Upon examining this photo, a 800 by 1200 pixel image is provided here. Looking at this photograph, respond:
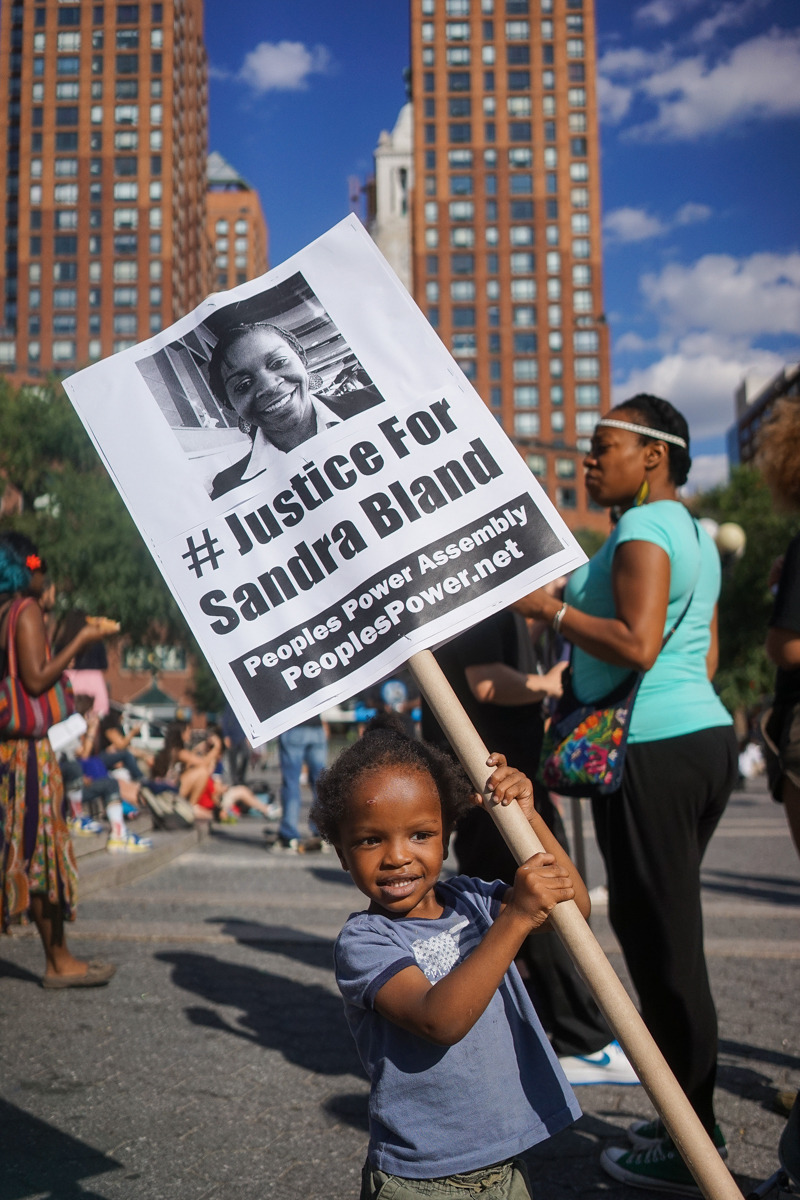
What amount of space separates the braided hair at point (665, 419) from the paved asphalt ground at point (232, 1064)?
185 centimetres

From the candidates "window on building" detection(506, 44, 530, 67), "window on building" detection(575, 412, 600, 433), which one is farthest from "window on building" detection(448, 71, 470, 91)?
"window on building" detection(575, 412, 600, 433)

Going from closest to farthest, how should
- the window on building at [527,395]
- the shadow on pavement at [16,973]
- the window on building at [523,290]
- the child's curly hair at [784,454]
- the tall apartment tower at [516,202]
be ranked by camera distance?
the child's curly hair at [784,454] → the shadow on pavement at [16,973] → the window on building at [527,395] → the tall apartment tower at [516,202] → the window on building at [523,290]

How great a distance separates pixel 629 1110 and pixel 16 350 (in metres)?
101

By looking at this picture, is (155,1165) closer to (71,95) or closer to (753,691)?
(753,691)

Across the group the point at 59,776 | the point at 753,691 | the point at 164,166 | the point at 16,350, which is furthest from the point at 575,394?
the point at 59,776

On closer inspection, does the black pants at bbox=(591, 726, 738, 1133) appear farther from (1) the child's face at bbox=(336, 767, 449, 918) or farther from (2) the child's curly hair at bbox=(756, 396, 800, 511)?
(1) the child's face at bbox=(336, 767, 449, 918)

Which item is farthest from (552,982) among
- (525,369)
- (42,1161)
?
(525,369)

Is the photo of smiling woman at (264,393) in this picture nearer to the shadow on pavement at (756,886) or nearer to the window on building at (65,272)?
the shadow on pavement at (756,886)

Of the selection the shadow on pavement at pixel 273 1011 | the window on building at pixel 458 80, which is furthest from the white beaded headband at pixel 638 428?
the window on building at pixel 458 80

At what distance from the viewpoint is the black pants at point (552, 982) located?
3475 millimetres

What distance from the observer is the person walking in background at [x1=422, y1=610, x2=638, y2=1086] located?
11.4ft

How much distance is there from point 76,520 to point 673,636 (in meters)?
30.1

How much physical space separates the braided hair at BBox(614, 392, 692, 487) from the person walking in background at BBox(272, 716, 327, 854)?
617 cm

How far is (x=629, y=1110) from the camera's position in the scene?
3248 mm
